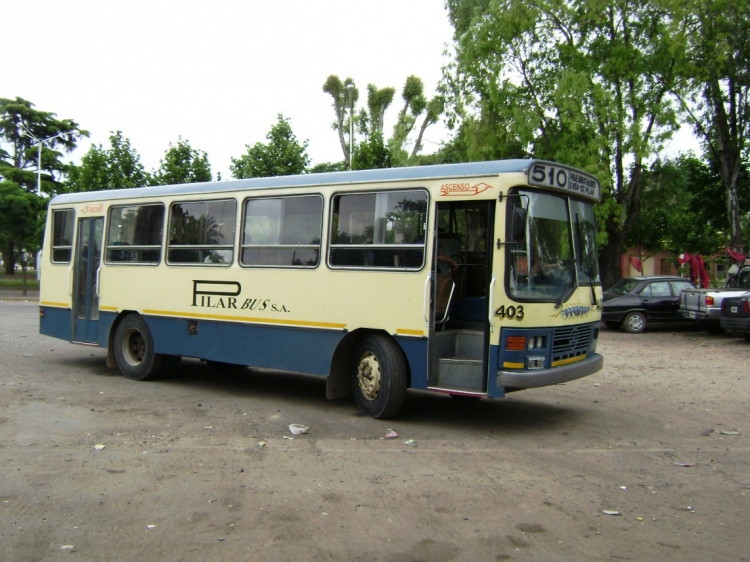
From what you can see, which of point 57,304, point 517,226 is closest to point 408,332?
point 517,226

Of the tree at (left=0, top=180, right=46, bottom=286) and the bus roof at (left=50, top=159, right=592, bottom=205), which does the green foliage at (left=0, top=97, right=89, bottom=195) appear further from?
the bus roof at (left=50, top=159, right=592, bottom=205)

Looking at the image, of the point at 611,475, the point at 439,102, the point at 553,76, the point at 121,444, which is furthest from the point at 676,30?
the point at 121,444

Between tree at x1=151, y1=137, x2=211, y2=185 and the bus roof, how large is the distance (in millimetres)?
15774

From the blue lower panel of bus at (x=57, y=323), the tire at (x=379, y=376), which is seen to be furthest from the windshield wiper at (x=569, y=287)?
the blue lower panel of bus at (x=57, y=323)

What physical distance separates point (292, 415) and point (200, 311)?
2294mm

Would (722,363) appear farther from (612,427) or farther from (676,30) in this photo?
(676,30)

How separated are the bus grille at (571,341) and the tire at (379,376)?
164cm

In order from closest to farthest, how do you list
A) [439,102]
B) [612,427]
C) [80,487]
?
[80,487] < [612,427] < [439,102]

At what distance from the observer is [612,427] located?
8.34 m

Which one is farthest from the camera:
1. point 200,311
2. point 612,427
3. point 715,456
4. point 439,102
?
point 439,102

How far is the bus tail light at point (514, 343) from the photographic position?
754cm

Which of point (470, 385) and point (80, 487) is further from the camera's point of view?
point (470, 385)

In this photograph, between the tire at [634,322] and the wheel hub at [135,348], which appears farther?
the tire at [634,322]

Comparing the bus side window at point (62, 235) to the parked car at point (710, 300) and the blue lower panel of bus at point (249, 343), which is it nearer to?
the blue lower panel of bus at point (249, 343)
